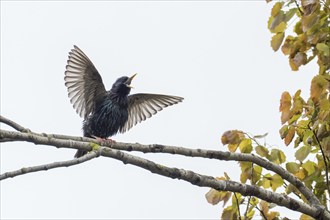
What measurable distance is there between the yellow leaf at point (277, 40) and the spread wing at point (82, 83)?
4336mm

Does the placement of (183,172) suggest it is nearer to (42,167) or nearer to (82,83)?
(42,167)

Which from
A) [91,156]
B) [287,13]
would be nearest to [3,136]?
[91,156]

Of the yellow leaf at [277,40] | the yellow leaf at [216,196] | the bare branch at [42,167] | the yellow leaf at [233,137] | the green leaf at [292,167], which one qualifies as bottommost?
the yellow leaf at [216,196]

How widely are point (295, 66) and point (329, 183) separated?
0.92m

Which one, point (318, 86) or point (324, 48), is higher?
point (324, 48)

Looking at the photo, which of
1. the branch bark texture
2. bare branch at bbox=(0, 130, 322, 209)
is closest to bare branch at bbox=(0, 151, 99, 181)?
the branch bark texture

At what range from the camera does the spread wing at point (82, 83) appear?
950cm

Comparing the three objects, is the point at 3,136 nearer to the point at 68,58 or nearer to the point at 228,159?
the point at 228,159

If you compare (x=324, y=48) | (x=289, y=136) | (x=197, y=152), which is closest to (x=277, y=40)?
(x=324, y=48)

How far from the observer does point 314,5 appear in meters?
5.12

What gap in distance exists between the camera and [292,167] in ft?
17.2

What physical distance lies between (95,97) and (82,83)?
0.79 feet

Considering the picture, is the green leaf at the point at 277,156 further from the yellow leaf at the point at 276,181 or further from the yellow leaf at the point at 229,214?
the yellow leaf at the point at 229,214

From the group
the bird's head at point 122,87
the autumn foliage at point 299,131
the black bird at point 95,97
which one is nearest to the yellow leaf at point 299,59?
the autumn foliage at point 299,131
